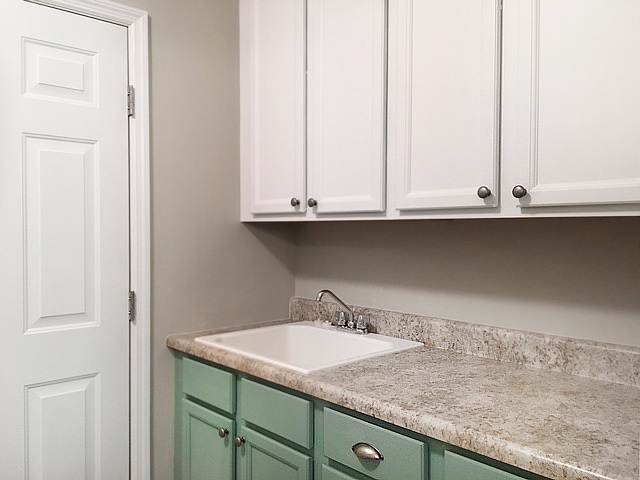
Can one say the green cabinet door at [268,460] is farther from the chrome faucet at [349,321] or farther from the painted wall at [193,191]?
the chrome faucet at [349,321]

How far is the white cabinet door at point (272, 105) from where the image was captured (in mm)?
1979

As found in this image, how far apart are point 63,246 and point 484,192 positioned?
135 cm

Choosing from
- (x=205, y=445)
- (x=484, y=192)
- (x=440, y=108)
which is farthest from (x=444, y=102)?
(x=205, y=445)

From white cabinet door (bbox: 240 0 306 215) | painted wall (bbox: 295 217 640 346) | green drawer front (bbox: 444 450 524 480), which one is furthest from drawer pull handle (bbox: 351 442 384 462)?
white cabinet door (bbox: 240 0 306 215)

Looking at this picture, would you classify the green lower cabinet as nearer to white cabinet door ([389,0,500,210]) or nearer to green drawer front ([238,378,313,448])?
green drawer front ([238,378,313,448])

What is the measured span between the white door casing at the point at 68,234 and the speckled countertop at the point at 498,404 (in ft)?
1.56

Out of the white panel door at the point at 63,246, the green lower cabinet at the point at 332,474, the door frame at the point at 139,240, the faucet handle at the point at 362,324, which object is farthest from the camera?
the faucet handle at the point at 362,324

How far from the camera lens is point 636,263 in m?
1.46

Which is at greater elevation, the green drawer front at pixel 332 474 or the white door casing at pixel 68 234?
the white door casing at pixel 68 234

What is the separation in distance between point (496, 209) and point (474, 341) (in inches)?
21.9

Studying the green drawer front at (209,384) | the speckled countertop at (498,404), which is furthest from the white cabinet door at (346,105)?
the green drawer front at (209,384)

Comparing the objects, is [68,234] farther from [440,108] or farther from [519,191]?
[519,191]

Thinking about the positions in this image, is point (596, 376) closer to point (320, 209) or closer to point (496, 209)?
point (496, 209)

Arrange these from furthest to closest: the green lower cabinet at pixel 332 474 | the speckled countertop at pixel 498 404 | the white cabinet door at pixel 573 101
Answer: the green lower cabinet at pixel 332 474
the white cabinet door at pixel 573 101
the speckled countertop at pixel 498 404
